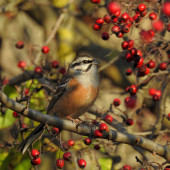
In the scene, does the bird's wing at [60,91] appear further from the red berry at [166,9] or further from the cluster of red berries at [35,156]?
the red berry at [166,9]

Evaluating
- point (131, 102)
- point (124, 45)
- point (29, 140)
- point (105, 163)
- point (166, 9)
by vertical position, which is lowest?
point (105, 163)

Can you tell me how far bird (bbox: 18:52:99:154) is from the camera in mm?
5891

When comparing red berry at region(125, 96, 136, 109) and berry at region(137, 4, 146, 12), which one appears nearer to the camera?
berry at region(137, 4, 146, 12)

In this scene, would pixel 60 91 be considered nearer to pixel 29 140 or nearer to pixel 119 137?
pixel 29 140

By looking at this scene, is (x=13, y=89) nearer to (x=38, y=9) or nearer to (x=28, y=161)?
(x=28, y=161)

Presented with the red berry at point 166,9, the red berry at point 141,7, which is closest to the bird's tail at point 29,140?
the red berry at point 141,7

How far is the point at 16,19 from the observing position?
9.43m

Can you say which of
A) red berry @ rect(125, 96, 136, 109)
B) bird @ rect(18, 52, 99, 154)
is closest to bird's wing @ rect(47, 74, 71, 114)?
bird @ rect(18, 52, 99, 154)

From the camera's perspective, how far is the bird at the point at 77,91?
589 cm

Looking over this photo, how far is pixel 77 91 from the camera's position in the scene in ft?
19.5

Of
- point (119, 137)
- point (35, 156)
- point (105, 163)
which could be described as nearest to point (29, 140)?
point (35, 156)

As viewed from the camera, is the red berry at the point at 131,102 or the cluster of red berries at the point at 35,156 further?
the red berry at the point at 131,102

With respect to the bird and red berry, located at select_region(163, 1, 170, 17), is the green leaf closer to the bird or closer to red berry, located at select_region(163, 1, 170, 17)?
the bird

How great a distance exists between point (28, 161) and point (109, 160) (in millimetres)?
1131
